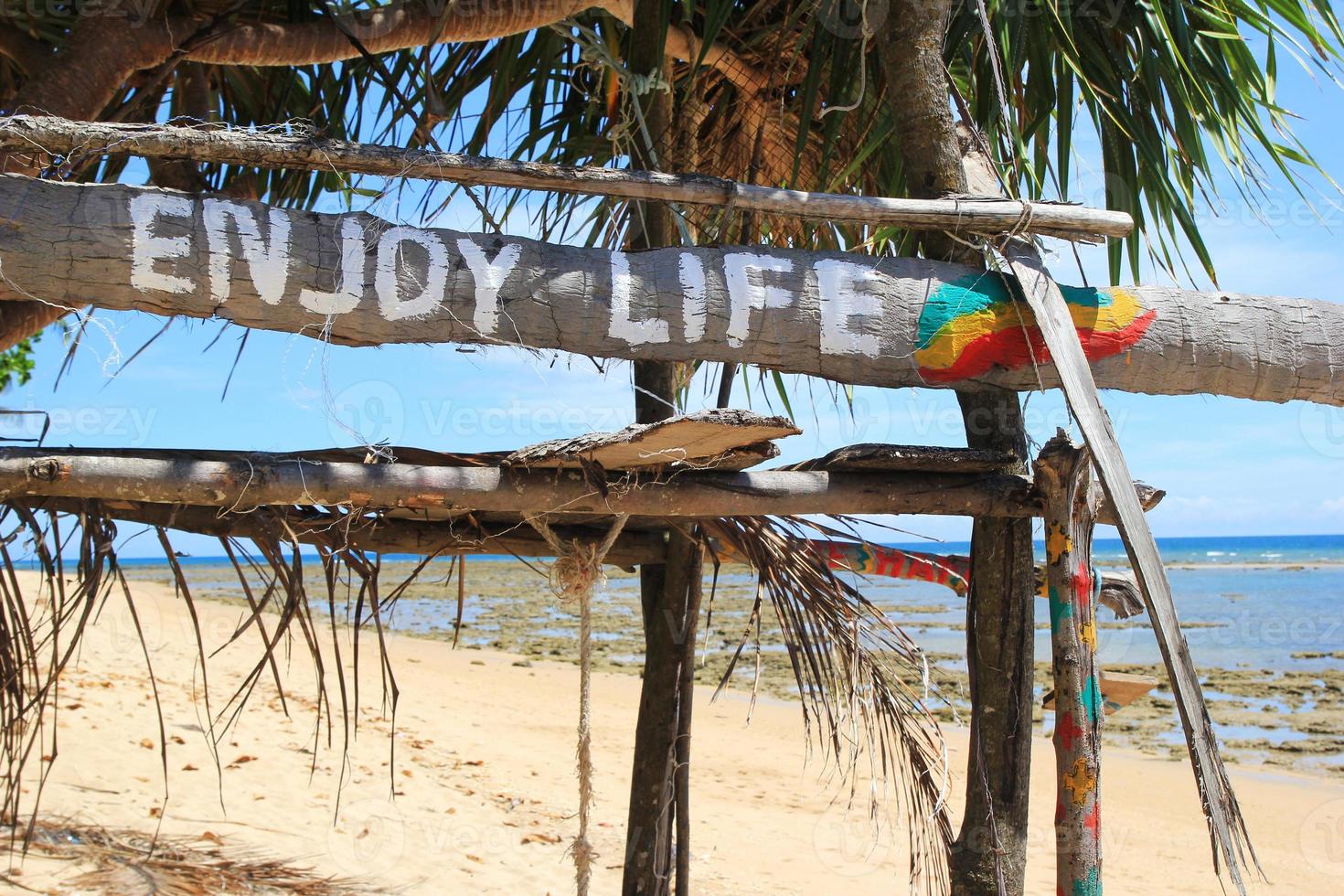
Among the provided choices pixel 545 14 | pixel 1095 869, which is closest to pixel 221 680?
pixel 545 14

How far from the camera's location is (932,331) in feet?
7.29

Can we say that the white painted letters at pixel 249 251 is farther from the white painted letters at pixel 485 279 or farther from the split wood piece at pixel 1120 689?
the split wood piece at pixel 1120 689

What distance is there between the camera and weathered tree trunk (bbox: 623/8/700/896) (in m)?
3.01

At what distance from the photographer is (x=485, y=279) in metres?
1.97

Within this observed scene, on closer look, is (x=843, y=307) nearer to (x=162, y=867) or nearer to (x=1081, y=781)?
(x=1081, y=781)

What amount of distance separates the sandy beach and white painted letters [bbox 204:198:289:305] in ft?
5.90

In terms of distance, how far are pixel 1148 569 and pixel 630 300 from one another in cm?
117

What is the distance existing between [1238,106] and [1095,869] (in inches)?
84.3

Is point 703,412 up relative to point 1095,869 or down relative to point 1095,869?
up

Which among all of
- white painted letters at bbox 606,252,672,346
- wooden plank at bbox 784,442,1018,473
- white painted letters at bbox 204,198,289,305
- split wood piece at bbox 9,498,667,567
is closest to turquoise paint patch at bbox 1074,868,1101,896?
wooden plank at bbox 784,442,1018,473

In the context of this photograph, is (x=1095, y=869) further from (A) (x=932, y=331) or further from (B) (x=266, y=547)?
(B) (x=266, y=547)

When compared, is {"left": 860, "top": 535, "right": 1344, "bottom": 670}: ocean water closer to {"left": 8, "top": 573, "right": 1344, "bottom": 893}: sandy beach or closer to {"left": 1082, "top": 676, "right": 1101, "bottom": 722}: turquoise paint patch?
{"left": 8, "top": 573, "right": 1344, "bottom": 893}: sandy beach

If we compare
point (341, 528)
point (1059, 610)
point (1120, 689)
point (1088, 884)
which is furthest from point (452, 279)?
point (1120, 689)

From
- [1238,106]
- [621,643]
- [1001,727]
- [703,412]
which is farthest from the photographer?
[621,643]
